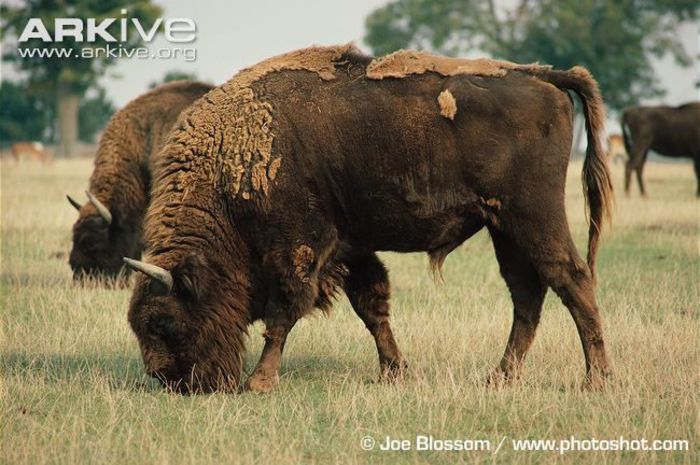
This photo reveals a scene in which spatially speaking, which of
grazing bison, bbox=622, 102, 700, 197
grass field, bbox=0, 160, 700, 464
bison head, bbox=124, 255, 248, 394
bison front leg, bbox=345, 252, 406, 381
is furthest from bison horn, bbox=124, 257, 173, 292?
grazing bison, bbox=622, 102, 700, 197

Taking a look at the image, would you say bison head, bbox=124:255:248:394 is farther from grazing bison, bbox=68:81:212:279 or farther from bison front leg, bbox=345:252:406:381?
grazing bison, bbox=68:81:212:279

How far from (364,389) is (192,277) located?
52.4 inches

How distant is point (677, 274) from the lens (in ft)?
39.0

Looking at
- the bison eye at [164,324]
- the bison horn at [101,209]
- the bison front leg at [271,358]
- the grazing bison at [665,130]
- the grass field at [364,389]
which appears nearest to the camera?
the grass field at [364,389]

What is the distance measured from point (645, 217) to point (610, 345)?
10725 millimetres

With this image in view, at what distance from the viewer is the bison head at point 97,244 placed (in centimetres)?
1178

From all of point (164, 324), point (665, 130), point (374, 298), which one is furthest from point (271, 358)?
point (665, 130)

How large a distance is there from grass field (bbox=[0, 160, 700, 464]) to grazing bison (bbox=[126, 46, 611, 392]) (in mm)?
429

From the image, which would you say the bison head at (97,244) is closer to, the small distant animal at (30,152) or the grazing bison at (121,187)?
the grazing bison at (121,187)

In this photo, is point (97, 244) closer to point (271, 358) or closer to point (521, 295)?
point (271, 358)

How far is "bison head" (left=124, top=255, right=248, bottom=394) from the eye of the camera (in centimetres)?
657

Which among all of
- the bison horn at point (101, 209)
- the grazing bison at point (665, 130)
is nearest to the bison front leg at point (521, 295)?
the bison horn at point (101, 209)

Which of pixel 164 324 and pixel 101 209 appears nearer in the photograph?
pixel 164 324

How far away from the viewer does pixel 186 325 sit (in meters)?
6.60
